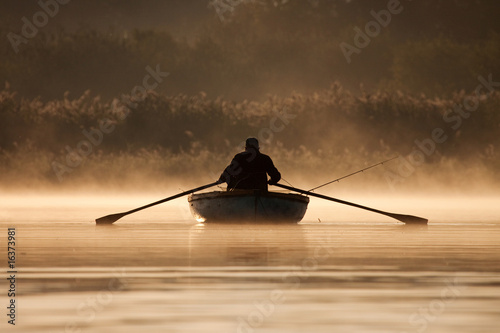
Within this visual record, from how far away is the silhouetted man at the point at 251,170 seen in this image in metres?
21.2

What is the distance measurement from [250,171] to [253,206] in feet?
2.21

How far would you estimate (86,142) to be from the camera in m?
44.9

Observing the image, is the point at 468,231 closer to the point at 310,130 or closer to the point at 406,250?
the point at 406,250

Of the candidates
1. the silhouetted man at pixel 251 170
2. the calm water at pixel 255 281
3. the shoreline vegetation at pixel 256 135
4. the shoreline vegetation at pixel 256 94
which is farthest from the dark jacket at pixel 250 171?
the shoreline vegetation at pixel 256 135

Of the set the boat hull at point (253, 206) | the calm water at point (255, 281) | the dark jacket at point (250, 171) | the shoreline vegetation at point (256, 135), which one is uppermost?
the shoreline vegetation at point (256, 135)

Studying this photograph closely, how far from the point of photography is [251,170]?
2145 centimetres


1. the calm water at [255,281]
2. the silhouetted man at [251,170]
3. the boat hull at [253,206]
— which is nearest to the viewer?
the calm water at [255,281]

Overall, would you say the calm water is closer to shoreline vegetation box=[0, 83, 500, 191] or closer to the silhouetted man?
Result: the silhouetted man

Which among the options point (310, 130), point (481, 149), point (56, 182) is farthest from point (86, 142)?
point (481, 149)

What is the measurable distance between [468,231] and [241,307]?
11.1 meters

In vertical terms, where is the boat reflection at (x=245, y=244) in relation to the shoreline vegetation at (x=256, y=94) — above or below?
below

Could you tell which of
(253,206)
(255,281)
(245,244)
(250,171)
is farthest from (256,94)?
(255,281)

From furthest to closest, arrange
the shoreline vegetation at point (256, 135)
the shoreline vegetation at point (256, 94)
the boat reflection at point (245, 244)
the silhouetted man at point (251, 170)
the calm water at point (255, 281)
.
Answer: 1. the shoreline vegetation at point (256, 94)
2. the shoreline vegetation at point (256, 135)
3. the silhouetted man at point (251, 170)
4. the boat reflection at point (245, 244)
5. the calm water at point (255, 281)

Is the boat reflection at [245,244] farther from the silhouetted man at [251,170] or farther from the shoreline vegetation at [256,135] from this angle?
the shoreline vegetation at [256,135]
